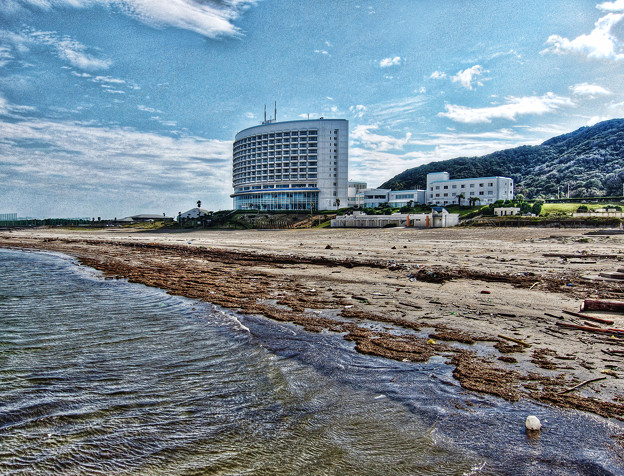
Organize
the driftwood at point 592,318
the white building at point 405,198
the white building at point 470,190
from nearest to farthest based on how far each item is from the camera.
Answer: the driftwood at point 592,318, the white building at point 470,190, the white building at point 405,198

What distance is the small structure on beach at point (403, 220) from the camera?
205 feet

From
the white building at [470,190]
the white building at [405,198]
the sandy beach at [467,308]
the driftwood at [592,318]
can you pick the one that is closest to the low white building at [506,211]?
the white building at [470,190]

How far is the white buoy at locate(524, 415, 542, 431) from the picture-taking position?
16.0 feet

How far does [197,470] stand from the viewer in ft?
14.1

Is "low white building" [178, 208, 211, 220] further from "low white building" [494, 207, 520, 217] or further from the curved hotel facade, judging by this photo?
"low white building" [494, 207, 520, 217]

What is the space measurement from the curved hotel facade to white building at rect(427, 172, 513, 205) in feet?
96.3

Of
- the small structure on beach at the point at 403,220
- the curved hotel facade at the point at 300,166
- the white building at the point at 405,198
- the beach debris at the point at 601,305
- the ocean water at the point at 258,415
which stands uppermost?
the curved hotel facade at the point at 300,166

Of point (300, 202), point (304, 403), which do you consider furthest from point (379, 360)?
point (300, 202)

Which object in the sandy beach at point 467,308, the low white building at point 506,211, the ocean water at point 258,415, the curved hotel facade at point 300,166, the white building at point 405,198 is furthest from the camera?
the curved hotel facade at point 300,166

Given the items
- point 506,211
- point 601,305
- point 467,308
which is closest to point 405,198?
point 506,211

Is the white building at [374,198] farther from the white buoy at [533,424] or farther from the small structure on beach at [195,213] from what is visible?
the white buoy at [533,424]

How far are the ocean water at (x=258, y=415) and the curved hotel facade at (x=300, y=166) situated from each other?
108m

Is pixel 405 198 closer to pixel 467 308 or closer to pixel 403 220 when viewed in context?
pixel 403 220

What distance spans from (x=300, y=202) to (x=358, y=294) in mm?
106759
